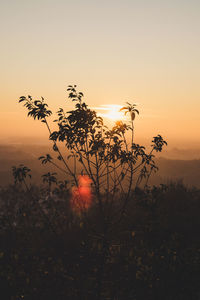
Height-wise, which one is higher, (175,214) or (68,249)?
(175,214)

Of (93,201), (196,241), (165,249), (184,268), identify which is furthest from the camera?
(93,201)

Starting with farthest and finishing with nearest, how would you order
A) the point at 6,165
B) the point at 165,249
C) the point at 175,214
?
the point at 6,165 → the point at 175,214 → the point at 165,249

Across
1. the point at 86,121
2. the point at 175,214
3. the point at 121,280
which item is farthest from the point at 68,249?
the point at 86,121

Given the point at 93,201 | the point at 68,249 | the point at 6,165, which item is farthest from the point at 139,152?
the point at 6,165

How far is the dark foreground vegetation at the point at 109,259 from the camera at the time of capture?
7176mm

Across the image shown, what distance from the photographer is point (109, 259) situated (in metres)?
8.55

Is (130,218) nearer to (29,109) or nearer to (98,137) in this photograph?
(98,137)

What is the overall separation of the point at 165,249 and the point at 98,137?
15.3 feet

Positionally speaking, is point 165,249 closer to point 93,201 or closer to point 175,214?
point 175,214

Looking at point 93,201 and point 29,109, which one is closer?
point 29,109

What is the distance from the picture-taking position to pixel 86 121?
20.8 ft

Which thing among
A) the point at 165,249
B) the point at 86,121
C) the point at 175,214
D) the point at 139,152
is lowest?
the point at 165,249

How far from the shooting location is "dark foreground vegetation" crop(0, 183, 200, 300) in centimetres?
718

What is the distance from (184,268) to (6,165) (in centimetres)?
9418
